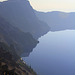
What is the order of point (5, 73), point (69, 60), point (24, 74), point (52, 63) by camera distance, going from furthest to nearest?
point (69, 60) < point (52, 63) < point (24, 74) < point (5, 73)

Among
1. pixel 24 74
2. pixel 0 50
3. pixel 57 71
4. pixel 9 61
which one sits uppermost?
pixel 57 71

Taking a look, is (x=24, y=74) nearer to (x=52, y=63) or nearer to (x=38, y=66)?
(x=38, y=66)

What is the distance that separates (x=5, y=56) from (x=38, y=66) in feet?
137

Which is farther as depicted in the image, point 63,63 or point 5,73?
point 63,63

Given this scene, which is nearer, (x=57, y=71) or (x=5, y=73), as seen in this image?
(x=5, y=73)

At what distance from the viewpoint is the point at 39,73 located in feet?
368

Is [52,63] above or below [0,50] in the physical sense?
above

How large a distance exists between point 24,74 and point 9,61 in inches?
482

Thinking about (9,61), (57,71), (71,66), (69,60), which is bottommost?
(9,61)

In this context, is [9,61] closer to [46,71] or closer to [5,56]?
[5,56]

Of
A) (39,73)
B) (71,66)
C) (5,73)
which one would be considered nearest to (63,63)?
(71,66)

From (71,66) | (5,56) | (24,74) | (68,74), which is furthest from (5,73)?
(71,66)

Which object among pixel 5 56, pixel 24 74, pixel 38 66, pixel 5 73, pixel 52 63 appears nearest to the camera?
pixel 5 73

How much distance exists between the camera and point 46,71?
117125 millimetres
